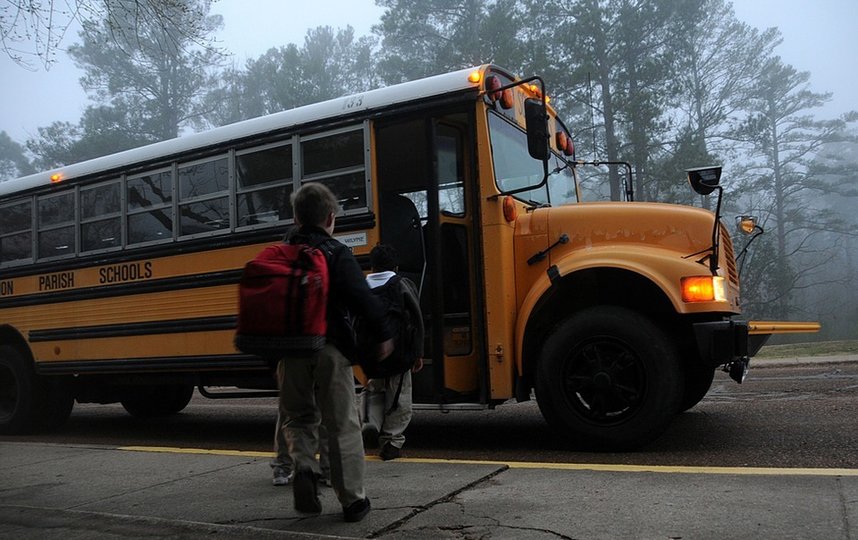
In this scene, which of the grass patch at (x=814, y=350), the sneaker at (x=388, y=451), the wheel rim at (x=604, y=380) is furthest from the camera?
the grass patch at (x=814, y=350)

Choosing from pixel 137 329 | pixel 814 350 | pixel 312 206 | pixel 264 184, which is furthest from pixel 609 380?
pixel 814 350

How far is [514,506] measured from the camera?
3701 mm

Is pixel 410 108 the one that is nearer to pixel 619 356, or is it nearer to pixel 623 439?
pixel 619 356

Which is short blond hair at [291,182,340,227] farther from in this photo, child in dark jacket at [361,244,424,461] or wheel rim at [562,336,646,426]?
wheel rim at [562,336,646,426]

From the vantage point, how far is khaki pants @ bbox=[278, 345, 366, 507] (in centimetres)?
360

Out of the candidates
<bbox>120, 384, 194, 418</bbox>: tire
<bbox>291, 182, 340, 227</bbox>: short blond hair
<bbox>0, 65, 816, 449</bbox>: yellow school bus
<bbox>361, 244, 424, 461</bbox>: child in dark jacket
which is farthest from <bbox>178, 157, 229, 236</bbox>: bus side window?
<bbox>291, 182, 340, 227</bbox>: short blond hair

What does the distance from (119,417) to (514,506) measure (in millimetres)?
7702

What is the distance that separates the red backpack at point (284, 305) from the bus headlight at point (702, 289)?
2.45m

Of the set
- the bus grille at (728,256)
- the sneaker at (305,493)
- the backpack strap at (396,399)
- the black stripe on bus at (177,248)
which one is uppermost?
the black stripe on bus at (177,248)

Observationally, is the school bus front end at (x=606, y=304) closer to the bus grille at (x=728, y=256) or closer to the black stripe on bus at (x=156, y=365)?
the bus grille at (x=728, y=256)

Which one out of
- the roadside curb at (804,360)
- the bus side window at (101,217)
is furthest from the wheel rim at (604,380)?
the roadside curb at (804,360)

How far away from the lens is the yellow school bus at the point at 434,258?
199 inches

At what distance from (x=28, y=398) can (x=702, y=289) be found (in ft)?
22.0

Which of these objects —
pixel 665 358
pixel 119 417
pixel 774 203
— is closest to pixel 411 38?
pixel 774 203
